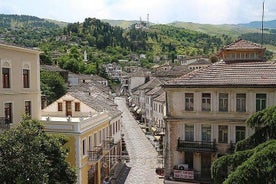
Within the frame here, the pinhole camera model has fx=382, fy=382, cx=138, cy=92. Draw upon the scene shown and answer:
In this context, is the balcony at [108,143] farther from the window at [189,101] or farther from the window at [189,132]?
the window at [189,101]

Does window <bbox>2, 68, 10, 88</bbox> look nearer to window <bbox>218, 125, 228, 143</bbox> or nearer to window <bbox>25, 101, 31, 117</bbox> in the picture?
window <bbox>25, 101, 31, 117</bbox>

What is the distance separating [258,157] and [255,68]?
1849cm

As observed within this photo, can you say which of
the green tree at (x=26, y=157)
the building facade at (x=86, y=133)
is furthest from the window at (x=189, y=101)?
the green tree at (x=26, y=157)

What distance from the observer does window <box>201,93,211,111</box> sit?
95.0 ft

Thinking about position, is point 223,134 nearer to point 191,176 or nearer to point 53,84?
point 191,176

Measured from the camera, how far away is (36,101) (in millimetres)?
29938

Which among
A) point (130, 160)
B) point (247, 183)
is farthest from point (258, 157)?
point (130, 160)

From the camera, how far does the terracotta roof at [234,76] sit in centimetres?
2775

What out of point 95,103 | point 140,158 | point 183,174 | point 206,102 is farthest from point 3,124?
point 140,158

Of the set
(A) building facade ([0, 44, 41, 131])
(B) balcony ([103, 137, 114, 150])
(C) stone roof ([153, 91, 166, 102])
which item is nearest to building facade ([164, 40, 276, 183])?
(B) balcony ([103, 137, 114, 150])

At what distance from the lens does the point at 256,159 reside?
40.1 ft

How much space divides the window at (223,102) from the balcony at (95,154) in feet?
36.4

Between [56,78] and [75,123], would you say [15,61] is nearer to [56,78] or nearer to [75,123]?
[75,123]

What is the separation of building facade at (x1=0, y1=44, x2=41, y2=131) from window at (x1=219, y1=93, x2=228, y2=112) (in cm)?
1414
